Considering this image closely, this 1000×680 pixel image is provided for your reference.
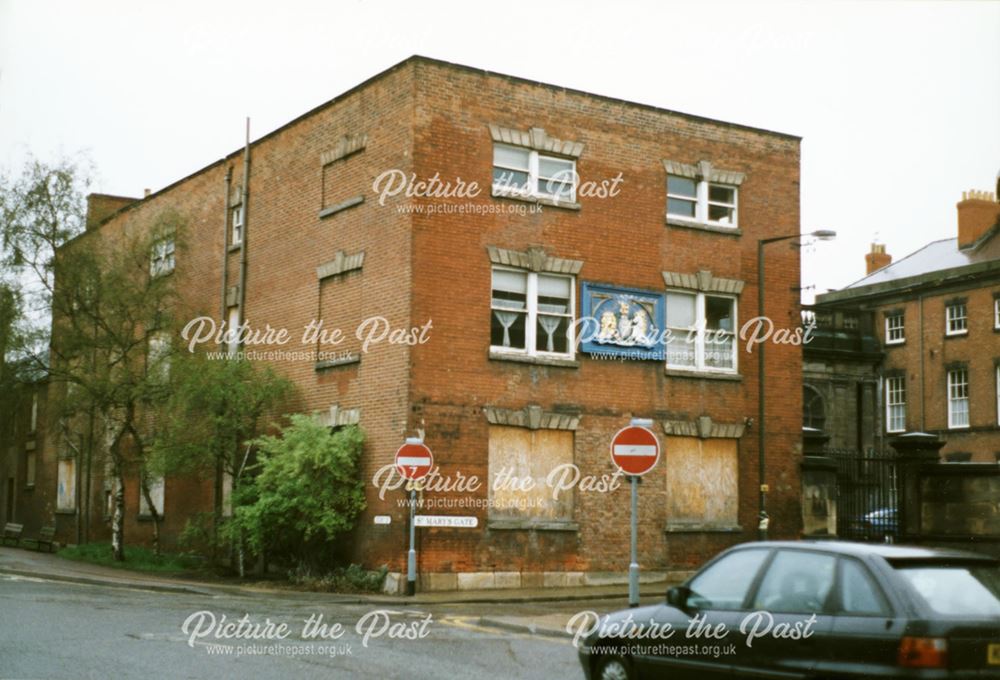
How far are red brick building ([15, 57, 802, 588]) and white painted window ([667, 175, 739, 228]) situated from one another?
46 millimetres

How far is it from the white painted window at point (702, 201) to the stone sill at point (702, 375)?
354cm

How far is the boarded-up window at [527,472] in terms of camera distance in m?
23.8

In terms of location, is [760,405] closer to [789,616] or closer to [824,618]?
[789,616]

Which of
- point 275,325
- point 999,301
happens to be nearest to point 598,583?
point 275,325

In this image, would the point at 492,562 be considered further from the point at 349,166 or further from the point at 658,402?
the point at 349,166

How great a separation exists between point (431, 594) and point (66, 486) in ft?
76.3

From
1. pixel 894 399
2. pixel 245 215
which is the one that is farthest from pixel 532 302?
pixel 894 399

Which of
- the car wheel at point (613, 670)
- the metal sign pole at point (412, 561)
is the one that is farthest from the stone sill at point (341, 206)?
the car wheel at point (613, 670)

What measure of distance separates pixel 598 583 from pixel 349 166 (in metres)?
10.4

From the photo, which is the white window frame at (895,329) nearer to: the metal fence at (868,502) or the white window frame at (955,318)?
the white window frame at (955,318)

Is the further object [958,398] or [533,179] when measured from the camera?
[958,398]

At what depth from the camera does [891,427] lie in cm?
5159

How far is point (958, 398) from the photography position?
49.2 m

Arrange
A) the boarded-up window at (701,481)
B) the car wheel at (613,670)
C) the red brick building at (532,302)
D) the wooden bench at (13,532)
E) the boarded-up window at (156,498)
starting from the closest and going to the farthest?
the car wheel at (613,670) < the red brick building at (532,302) < the boarded-up window at (701,481) < the boarded-up window at (156,498) < the wooden bench at (13,532)
